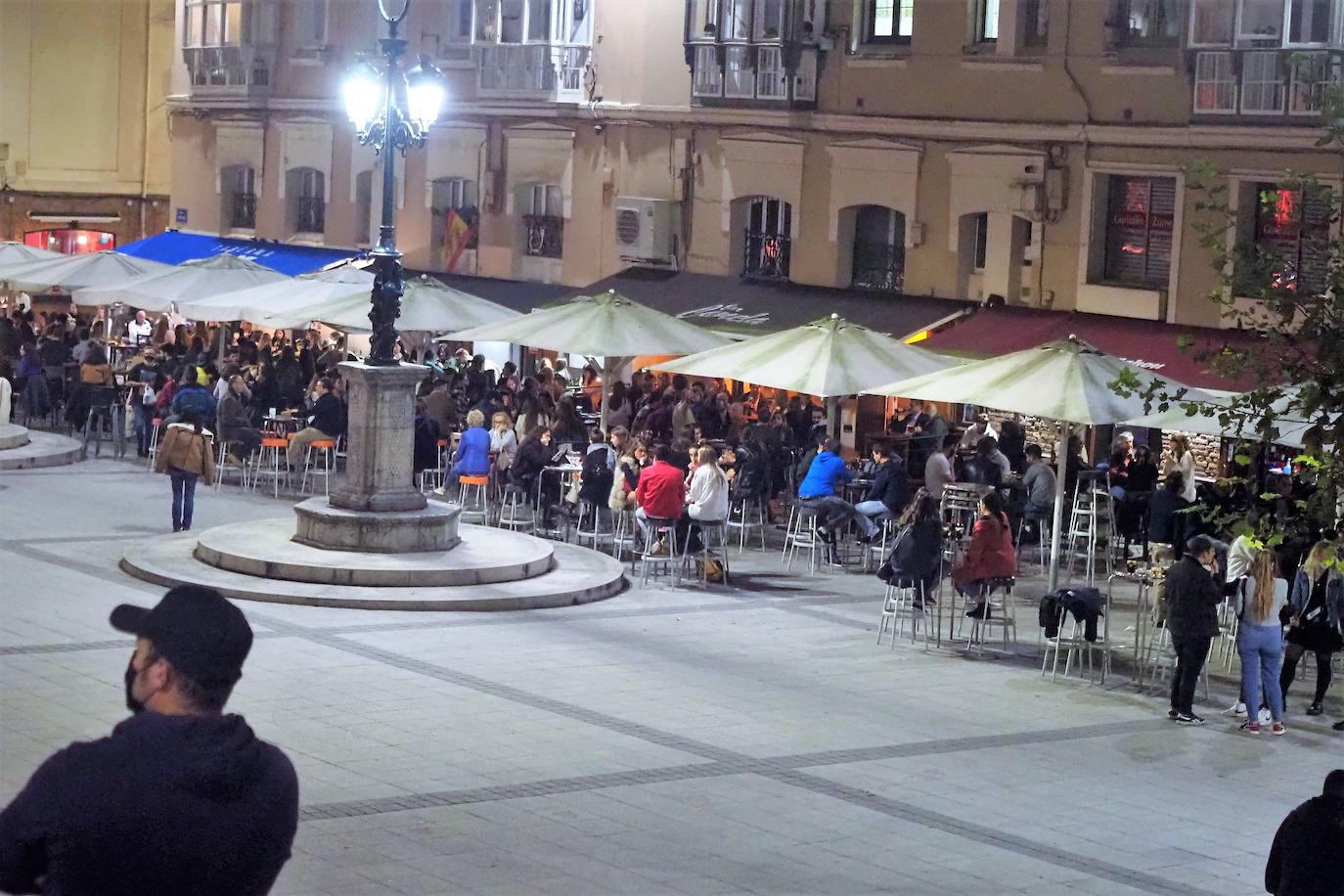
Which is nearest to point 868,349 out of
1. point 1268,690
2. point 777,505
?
point 777,505

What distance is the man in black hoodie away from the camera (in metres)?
8.09

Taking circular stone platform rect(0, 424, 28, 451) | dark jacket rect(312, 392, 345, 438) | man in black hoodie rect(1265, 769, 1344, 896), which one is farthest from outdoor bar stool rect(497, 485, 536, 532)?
man in black hoodie rect(1265, 769, 1344, 896)

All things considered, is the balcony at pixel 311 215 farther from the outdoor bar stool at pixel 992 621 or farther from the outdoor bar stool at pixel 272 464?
the outdoor bar stool at pixel 992 621

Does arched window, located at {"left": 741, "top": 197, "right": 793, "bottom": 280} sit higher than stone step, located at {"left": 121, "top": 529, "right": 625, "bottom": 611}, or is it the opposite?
arched window, located at {"left": 741, "top": 197, "right": 793, "bottom": 280}

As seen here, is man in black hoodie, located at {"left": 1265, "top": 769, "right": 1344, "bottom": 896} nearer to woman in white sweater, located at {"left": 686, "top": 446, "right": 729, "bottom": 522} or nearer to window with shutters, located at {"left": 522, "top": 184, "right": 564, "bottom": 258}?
woman in white sweater, located at {"left": 686, "top": 446, "right": 729, "bottom": 522}

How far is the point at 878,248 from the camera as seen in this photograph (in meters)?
31.3

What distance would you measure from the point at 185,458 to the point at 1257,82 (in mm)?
13549

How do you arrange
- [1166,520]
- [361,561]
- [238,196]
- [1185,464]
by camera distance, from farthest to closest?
[238,196], [1185,464], [1166,520], [361,561]

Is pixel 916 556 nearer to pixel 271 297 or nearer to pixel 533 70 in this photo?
pixel 271 297

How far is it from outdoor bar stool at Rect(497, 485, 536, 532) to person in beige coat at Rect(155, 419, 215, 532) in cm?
321

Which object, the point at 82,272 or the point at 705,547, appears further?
the point at 82,272

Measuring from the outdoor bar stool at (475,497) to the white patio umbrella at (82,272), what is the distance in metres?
10.1

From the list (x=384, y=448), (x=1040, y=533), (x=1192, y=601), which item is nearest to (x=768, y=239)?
(x=1040, y=533)

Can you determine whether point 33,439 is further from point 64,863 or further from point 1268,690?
point 64,863
